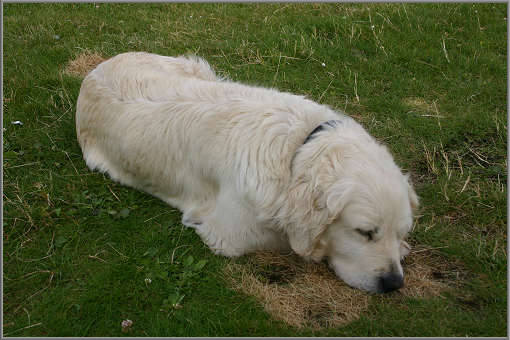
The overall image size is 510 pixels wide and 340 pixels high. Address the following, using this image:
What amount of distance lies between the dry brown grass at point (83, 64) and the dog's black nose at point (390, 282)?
185 inches

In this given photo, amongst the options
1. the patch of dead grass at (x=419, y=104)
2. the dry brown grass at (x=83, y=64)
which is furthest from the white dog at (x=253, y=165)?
the patch of dead grass at (x=419, y=104)

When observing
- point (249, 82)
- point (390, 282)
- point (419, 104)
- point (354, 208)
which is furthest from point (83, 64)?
point (390, 282)

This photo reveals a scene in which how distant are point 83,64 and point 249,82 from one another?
2.33 m

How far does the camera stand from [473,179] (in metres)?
4.13

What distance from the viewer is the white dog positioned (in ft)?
9.21

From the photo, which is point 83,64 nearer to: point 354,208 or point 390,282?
point 354,208

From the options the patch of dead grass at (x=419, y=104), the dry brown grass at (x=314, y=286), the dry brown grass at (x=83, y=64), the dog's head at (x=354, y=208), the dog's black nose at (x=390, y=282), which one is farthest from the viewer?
the dry brown grass at (x=83, y=64)

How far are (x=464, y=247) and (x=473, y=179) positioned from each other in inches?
37.3

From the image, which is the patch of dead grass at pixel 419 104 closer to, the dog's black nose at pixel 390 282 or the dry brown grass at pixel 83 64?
the dog's black nose at pixel 390 282

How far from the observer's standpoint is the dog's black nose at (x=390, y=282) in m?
2.92

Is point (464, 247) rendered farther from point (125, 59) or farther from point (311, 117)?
point (125, 59)

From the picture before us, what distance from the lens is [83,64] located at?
5.94 m

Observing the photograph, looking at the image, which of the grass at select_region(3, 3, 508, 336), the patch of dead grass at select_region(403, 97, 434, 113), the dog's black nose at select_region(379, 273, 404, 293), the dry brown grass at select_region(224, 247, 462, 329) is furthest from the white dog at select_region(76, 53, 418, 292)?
the patch of dead grass at select_region(403, 97, 434, 113)

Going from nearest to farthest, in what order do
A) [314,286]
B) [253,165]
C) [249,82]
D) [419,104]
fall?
[253,165]
[314,286]
[419,104]
[249,82]
